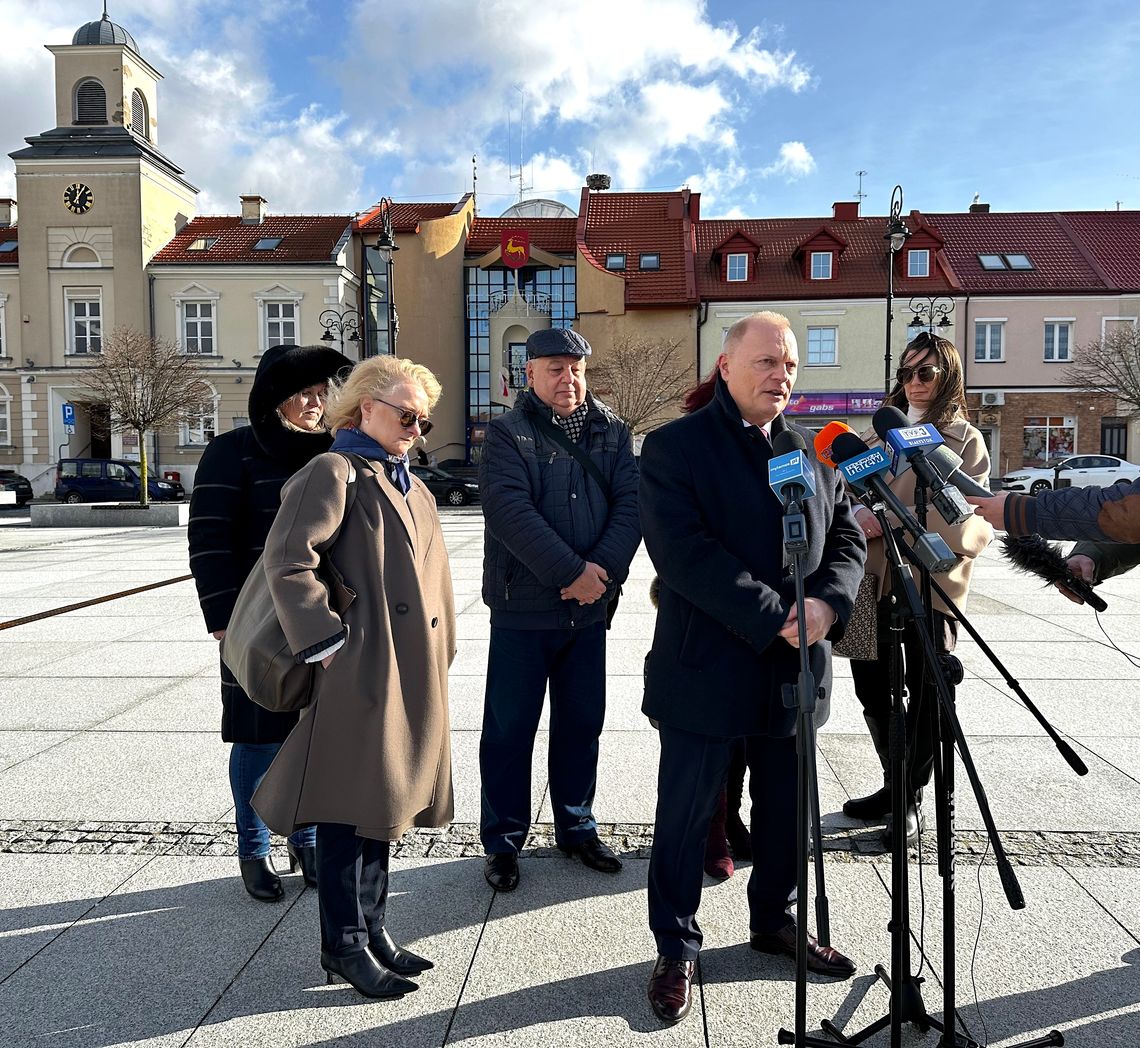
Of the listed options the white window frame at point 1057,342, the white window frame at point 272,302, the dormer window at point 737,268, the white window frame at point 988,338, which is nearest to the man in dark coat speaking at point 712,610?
the dormer window at point 737,268

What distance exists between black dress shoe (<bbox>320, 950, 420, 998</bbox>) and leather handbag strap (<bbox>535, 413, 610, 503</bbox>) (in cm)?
187

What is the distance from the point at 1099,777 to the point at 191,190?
148 feet

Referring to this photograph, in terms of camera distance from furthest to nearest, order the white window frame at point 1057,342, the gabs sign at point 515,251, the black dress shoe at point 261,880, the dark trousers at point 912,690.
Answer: the gabs sign at point 515,251 → the white window frame at point 1057,342 → the black dress shoe at point 261,880 → the dark trousers at point 912,690

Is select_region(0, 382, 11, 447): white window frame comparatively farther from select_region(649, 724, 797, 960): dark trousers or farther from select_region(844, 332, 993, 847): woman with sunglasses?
select_region(649, 724, 797, 960): dark trousers

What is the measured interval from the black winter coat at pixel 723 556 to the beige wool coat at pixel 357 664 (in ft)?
2.36

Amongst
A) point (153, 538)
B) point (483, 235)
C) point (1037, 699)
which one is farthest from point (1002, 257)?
point (1037, 699)

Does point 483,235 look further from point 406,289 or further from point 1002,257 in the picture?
point 1002,257

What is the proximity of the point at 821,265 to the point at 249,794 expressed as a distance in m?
36.9

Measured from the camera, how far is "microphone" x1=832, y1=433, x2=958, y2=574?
2035 millimetres

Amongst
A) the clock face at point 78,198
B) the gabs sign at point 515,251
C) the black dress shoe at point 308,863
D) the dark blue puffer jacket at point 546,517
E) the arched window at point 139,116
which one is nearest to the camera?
the black dress shoe at point 308,863

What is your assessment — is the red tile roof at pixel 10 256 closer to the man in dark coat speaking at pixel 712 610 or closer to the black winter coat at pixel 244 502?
the black winter coat at pixel 244 502

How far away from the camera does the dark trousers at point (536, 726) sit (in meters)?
3.59

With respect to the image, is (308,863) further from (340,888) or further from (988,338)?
(988,338)

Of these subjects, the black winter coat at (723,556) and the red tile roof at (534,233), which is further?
the red tile roof at (534,233)
